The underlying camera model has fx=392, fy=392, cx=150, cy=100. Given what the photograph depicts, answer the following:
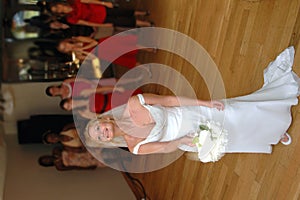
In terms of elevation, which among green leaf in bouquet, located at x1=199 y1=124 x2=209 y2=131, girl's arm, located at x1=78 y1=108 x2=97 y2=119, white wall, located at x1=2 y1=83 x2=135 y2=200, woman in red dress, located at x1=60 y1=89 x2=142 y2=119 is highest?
green leaf in bouquet, located at x1=199 y1=124 x2=209 y2=131

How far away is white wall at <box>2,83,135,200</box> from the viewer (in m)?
3.99

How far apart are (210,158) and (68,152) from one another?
7.67 ft

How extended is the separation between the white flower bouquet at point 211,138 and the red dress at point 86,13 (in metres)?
2.19

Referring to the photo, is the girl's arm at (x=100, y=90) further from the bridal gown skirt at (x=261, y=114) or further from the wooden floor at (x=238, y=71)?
the bridal gown skirt at (x=261, y=114)

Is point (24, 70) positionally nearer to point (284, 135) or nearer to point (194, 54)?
point (194, 54)

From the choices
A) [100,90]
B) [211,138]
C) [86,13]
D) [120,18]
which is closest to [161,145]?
[211,138]

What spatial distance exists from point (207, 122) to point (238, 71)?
0.89 m

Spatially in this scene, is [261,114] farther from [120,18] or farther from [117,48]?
[120,18]

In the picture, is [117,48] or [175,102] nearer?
[175,102]

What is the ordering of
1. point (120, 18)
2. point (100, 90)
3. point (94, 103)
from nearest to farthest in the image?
point (94, 103)
point (100, 90)
point (120, 18)

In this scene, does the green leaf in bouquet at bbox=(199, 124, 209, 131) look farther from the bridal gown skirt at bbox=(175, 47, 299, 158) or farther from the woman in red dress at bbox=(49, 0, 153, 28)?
the woman in red dress at bbox=(49, 0, 153, 28)

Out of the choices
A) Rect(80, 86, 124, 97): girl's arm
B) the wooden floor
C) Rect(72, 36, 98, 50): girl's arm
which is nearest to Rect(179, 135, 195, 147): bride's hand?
the wooden floor

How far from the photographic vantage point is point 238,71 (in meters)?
2.88

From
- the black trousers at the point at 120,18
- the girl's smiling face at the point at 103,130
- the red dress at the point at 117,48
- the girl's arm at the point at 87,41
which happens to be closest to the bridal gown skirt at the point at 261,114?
the girl's smiling face at the point at 103,130
